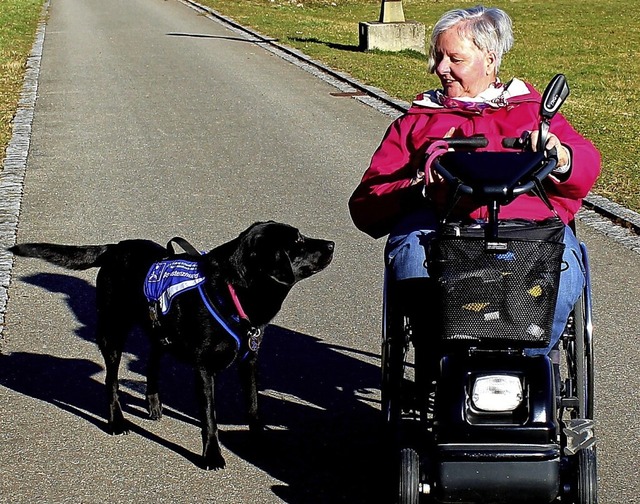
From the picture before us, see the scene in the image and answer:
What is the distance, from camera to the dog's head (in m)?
4.16

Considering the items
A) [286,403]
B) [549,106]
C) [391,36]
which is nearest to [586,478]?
[549,106]

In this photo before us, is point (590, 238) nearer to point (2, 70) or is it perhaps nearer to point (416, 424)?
point (416, 424)

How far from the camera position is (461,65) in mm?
4105

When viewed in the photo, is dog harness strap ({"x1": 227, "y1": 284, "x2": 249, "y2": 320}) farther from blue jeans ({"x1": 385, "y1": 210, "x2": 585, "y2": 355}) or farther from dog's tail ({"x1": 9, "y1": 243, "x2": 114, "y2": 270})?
dog's tail ({"x1": 9, "y1": 243, "x2": 114, "y2": 270})

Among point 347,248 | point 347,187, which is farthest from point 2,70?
point 347,248

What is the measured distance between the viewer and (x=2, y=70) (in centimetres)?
1666

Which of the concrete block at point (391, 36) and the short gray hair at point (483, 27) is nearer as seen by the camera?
the short gray hair at point (483, 27)

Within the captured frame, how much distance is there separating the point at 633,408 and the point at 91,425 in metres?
2.49

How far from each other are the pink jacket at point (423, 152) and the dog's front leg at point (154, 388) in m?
1.32

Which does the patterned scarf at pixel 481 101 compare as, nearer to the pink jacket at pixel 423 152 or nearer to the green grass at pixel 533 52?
the pink jacket at pixel 423 152

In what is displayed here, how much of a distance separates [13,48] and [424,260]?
1798 cm

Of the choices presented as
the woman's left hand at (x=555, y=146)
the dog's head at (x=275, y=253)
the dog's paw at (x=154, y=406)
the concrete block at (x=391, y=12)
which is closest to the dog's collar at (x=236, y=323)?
the dog's head at (x=275, y=253)

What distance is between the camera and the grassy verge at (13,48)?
12953 millimetres

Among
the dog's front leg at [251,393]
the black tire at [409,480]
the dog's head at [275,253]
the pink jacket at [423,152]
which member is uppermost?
the pink jacket at [423,152]
